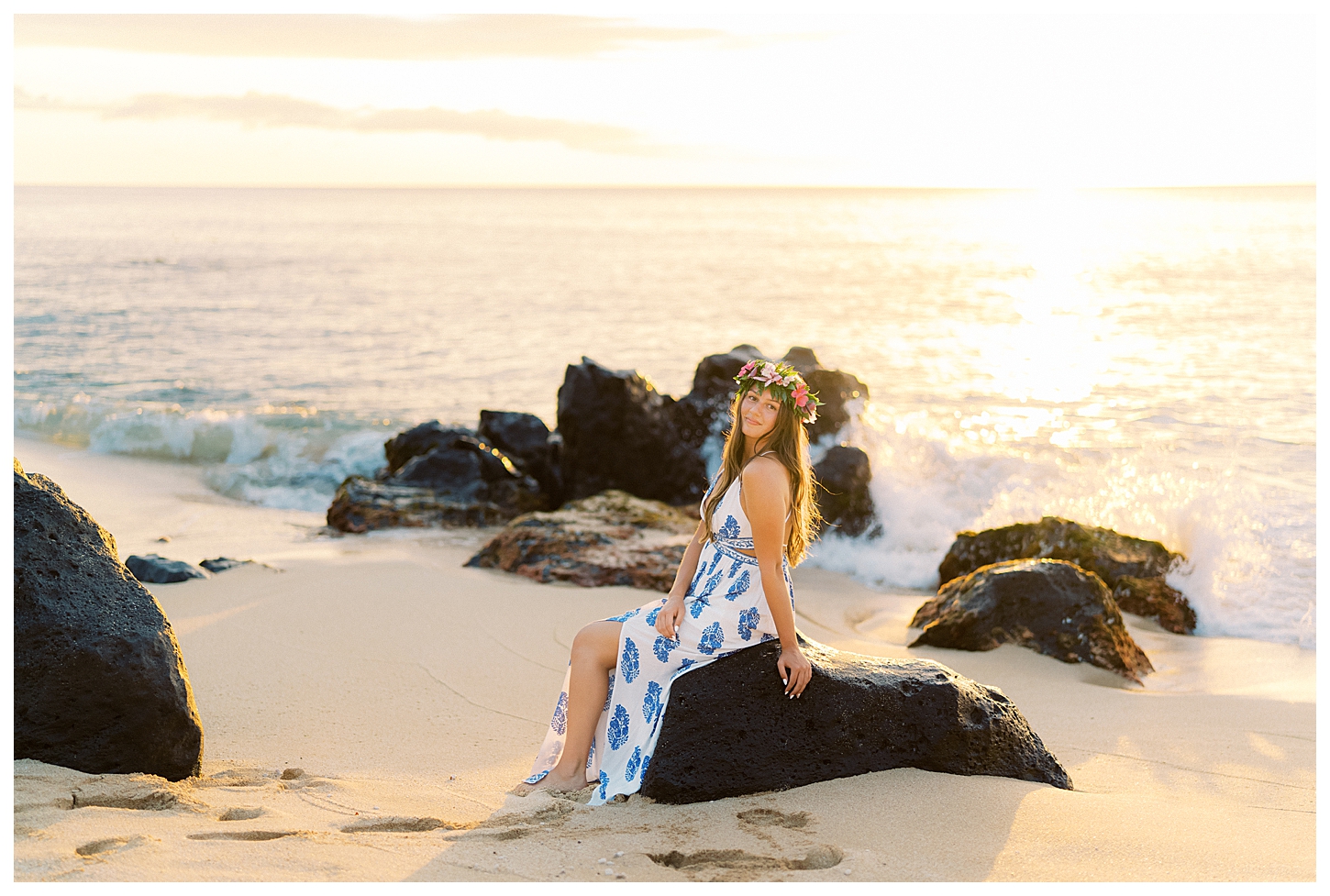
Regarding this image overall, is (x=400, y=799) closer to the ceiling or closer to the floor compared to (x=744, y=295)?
closer to the floor

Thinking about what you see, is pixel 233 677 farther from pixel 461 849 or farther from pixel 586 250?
pixel 586 250

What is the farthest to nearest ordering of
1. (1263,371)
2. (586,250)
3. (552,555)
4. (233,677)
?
(586,250)
(1263,371)
(552,555)
(233,677)

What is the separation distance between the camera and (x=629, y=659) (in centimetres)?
470

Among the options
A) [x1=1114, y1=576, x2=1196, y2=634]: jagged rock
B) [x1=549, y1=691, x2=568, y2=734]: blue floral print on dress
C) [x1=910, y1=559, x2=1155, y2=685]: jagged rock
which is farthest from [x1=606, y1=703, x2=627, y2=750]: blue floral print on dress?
[x1=1114, y1=576, x2=1196, y2=634]: jagged rock

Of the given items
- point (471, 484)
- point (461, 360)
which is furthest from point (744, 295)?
point (471, 484)

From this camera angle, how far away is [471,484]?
11750 millimetres

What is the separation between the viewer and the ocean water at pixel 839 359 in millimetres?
11594

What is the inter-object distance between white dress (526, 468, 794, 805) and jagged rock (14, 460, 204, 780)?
190cm

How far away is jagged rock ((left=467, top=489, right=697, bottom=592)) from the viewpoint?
869 centimetres

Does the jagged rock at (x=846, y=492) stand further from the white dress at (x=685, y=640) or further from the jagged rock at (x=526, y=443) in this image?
the white dress at (x=685, y=640)

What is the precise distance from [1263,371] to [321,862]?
2165 cm

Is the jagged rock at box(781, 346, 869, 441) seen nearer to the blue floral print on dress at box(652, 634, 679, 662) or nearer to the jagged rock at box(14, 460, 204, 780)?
the blue floral print on dress at box(652, 634, 679, 662)

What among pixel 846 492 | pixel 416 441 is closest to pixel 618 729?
pixel 846 492

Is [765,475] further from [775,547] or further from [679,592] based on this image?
[679,592]
